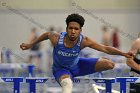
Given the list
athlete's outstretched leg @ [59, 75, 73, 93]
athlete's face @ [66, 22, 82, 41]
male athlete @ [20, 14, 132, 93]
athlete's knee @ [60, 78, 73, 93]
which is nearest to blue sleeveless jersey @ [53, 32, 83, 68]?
male athlete @ [20, 14, 132, 93]

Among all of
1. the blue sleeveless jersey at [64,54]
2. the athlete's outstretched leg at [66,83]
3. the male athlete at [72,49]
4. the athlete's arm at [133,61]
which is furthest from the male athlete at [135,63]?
the athlete's outstretched leg at [66,83]

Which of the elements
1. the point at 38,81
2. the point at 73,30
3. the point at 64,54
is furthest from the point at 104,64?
the point at 38,81

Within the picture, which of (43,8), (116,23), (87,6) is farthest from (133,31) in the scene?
(43,8)

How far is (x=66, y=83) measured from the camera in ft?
20.4

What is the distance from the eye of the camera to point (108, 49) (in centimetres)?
668

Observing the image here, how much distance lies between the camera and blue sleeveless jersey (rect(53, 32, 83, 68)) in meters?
6.62

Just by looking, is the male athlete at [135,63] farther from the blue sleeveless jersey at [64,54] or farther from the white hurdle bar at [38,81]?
the blue sleeveless jersey at [64,54]

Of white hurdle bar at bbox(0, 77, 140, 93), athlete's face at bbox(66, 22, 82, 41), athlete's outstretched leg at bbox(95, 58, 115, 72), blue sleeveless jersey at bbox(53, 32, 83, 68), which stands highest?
athlete's face at bbox(66, 22, 82, 41)

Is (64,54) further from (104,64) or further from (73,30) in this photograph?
(104,64)

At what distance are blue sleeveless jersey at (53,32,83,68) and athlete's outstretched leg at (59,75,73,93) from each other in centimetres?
31

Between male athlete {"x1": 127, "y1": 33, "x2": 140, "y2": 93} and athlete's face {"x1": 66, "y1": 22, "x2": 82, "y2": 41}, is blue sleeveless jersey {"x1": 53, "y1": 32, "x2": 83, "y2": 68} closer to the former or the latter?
athlete's face {"x1": 66, "y1": 22, "x2": 82, "y2": 41}

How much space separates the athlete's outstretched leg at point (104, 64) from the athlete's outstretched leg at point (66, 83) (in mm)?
576

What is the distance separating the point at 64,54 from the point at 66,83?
1.80ft

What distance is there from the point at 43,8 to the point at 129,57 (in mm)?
16220
